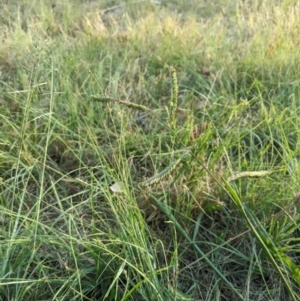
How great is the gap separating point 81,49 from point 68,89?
0.67m

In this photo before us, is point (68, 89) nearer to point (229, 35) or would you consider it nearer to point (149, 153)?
point (149, 153)

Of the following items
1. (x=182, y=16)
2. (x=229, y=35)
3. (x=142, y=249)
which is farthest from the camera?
(x=182, y=16)

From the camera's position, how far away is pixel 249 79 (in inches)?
104

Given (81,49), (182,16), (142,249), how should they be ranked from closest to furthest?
1. (142,249)
2. (81,49)
3. (182,16)

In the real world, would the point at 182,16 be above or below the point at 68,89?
below

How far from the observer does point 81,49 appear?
282 centimetres

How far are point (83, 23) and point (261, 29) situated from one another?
1.15m

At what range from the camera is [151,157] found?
6.51ft

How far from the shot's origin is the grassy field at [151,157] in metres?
1.55

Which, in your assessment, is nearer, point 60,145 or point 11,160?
point 11,160

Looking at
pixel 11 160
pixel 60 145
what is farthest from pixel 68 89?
pixel 11 160

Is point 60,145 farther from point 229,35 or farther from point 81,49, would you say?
point 229,35

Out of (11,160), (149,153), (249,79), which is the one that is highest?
(11,160)

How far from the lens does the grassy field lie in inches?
60.9
